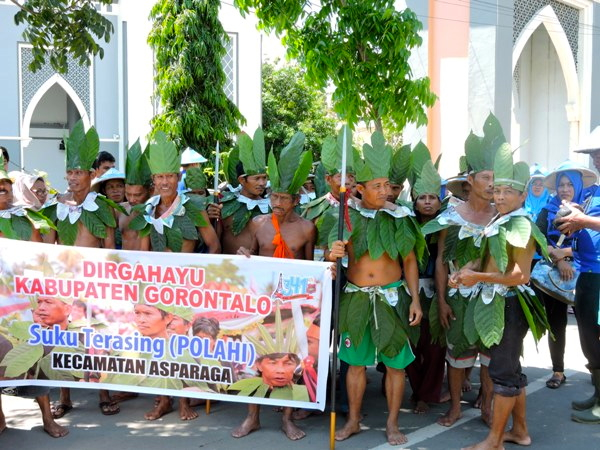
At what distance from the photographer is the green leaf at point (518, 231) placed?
435cm

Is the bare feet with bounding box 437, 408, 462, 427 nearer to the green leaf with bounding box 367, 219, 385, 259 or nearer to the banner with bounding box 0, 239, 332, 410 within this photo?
the banner with bounding box 0, 239, 332, 410

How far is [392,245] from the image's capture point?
491cm

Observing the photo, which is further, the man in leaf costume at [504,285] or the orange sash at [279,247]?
the orange sash at [279,247]

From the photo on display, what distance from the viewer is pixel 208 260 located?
495cm

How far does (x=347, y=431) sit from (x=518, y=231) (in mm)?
1861

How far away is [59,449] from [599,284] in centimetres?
414

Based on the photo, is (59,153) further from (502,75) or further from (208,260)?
(208,260)

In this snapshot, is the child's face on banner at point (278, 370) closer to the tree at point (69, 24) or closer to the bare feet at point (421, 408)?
the bare feet at point (421, 408)

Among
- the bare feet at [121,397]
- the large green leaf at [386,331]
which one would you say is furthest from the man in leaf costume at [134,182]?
the large green leaf at [386,331]

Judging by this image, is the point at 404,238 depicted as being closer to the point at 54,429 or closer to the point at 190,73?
the point at 54,429

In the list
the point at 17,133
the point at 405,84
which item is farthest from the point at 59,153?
the point at 405,84

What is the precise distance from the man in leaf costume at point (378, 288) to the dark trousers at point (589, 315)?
146cm

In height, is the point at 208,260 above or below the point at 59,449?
above

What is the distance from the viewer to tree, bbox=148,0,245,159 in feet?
48.4
